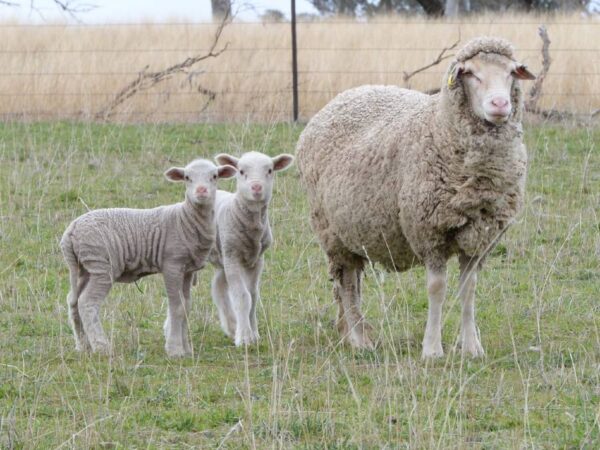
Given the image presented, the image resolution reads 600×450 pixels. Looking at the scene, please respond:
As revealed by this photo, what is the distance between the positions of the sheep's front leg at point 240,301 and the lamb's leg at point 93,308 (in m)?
0.84

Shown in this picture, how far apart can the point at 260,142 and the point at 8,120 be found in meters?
3.60

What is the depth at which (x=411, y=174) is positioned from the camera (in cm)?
682

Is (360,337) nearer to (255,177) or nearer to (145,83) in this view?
(255,177)

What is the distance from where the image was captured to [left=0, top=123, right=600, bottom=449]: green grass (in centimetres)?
Answer: 525

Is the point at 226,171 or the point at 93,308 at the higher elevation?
the point at 226,171

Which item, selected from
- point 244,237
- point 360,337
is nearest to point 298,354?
point 360,337

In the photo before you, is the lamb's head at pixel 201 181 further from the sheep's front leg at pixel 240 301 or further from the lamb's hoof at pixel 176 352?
the lamb's hoof at pixel 176 352

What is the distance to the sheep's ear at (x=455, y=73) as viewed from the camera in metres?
6.60

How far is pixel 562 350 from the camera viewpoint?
22.3ft

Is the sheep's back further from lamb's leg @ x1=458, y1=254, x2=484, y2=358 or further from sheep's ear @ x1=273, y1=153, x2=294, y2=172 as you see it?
lamb's leg @ x1=458, y1=254, x2=484, y2=358

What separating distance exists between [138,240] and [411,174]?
1.64 m

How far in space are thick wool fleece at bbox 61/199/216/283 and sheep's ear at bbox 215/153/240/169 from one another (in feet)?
1.37

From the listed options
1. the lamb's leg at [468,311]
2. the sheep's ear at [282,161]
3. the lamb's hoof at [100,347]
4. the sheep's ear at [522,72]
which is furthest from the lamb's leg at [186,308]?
the sheep's ear at [522,72]

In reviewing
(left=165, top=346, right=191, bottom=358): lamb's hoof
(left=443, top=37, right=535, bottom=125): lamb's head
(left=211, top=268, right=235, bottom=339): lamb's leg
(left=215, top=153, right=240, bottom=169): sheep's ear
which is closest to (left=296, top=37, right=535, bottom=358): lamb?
(left=443, top=37, right=535, bottom=125): lamb's head
